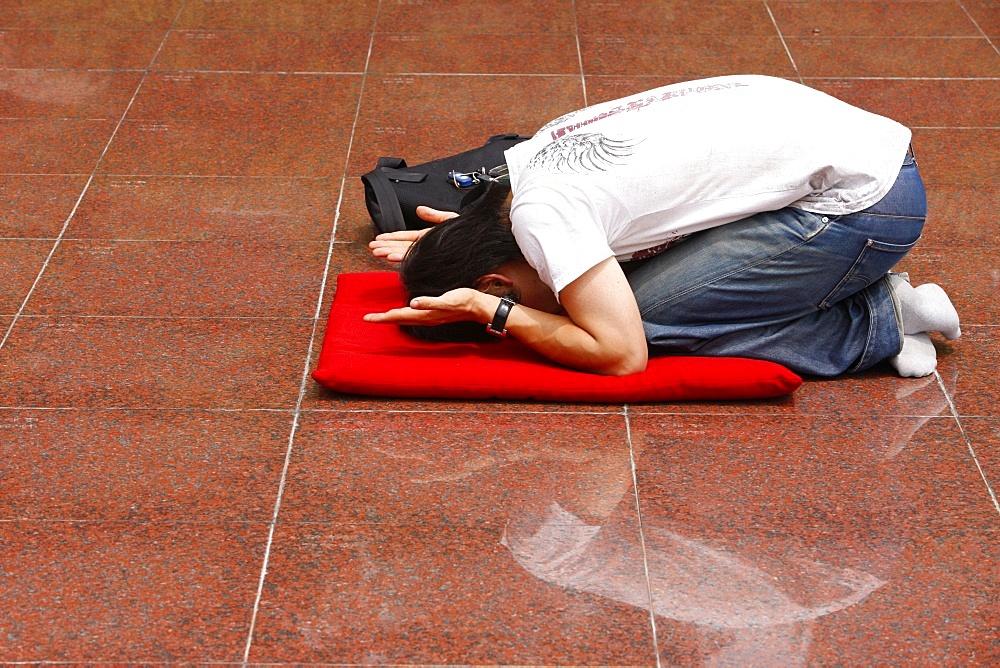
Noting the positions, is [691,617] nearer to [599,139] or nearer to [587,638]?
[587,638]

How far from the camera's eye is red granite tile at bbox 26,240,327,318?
2.99 m

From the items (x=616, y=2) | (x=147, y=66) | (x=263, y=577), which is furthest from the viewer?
A: (x=616, y=2)

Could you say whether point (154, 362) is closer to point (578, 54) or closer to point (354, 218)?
point (354, 218)

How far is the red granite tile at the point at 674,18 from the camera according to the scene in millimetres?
4848

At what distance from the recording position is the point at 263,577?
212 centimetres

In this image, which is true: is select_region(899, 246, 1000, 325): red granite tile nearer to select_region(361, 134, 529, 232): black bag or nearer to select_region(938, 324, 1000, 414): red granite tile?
select_region(938, 324, 1000, 414): red granite tile

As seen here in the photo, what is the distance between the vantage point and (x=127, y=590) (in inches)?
82.4

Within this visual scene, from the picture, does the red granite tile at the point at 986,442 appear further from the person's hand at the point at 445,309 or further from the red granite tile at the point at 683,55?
the red granite tile at the point at 683,55

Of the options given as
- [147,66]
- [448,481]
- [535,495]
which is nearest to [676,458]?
[535,495]

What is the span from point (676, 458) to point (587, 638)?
0.56 meters

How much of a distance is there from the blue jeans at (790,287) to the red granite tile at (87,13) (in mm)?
3127

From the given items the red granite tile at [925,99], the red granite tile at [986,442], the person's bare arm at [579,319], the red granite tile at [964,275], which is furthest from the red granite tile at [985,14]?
the person's bare arm at [579,319]

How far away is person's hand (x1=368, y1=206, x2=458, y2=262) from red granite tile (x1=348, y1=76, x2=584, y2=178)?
63 cm

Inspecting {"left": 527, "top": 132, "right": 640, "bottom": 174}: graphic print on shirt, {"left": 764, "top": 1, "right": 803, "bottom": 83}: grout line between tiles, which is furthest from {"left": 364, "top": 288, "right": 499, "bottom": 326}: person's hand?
{"left": 764, "top": 1, "right": 803, "bottom": 83}: grout line between tiles
